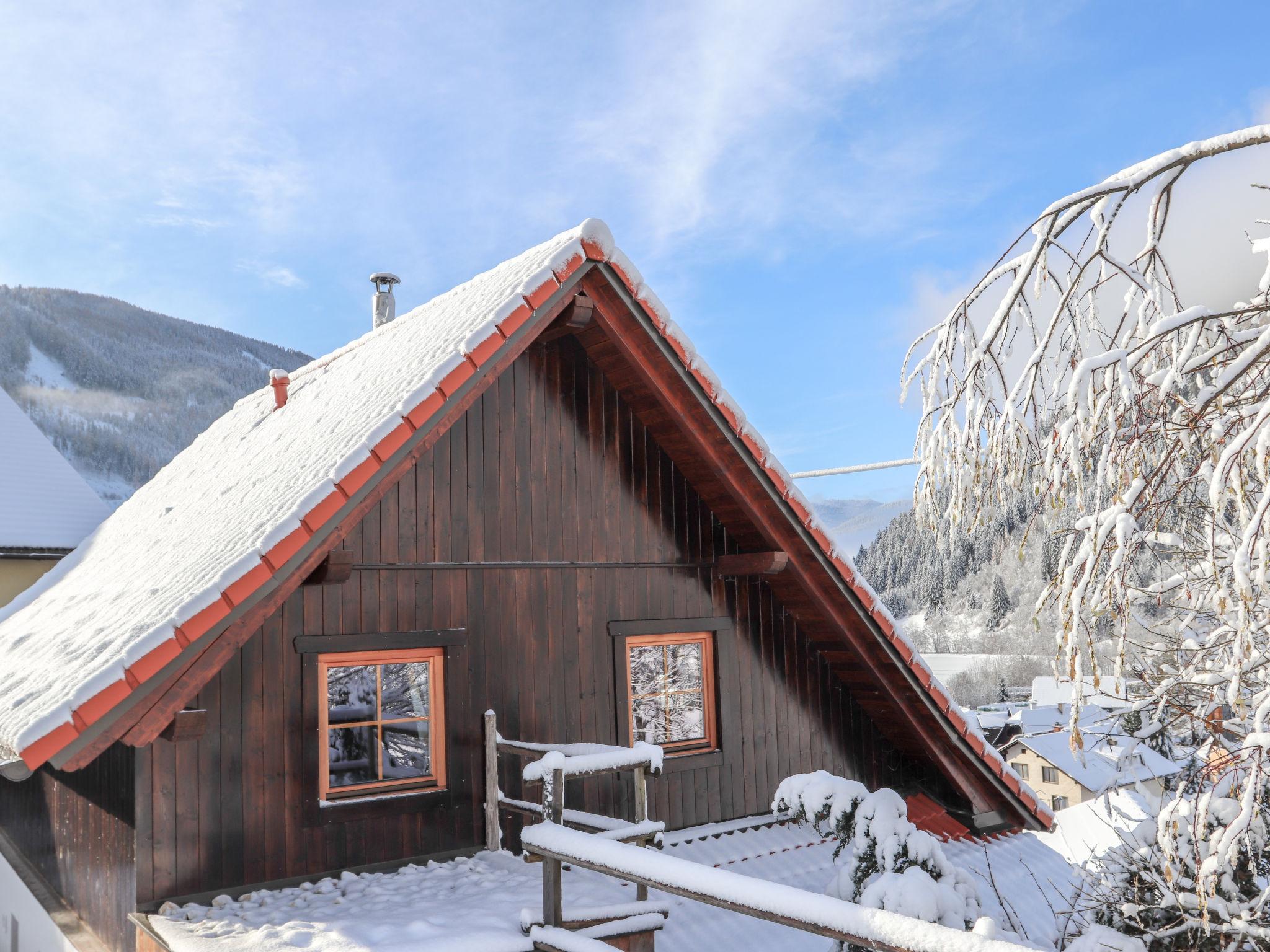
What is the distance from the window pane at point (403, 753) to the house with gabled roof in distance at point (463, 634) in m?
0.02

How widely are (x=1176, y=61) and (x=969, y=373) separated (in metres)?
4.71

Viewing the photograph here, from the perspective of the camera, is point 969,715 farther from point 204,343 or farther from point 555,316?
point 204,343

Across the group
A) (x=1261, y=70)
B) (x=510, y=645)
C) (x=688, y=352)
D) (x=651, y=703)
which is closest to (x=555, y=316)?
(x=688, y=352)

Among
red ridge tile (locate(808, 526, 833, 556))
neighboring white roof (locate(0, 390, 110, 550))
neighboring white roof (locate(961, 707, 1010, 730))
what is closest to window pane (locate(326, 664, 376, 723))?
red ridge tile (locate(808, 526, 833, 556))

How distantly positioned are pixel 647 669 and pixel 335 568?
9.35 ft

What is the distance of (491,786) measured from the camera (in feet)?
21.7

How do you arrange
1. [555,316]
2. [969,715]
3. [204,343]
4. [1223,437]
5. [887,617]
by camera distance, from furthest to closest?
[204,343] → [969,715] → [887,617] → [555,316] → [1223,437]

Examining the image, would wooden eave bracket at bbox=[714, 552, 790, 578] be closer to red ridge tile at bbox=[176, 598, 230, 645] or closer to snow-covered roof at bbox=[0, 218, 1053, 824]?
snow-covered roof at bbox=[0, 218, 1053, 824]

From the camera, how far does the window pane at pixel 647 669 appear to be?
7723 mm

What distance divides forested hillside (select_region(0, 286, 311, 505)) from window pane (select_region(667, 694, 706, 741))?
3813 inches

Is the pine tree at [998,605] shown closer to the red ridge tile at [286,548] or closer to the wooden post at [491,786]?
the wooden post at [491,786]

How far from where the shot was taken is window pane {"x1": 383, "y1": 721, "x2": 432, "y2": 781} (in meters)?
6.61

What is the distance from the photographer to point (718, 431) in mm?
7027

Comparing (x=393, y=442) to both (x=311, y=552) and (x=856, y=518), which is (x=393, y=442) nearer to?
(x=311, y=552)
